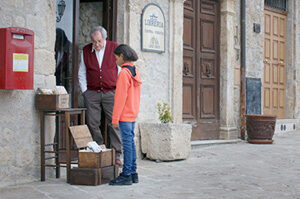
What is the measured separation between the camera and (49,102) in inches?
197

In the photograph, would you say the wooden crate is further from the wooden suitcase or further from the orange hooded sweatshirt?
the orange hooded sweatshirt

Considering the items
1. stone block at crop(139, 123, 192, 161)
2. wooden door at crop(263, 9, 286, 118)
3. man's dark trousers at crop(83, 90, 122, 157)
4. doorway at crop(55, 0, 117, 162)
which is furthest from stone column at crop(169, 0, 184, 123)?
wooden door at crop(263, 9, 286, 118)

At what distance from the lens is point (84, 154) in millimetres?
4918

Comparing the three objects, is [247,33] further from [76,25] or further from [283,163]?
[76,25]

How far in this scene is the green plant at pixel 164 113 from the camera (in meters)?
6.73

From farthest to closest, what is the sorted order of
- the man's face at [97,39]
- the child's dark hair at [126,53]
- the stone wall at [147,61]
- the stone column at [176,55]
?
the stone column at [176,55]
the stone wall at [147,61]
the man's face at [97,39]
the child's dark hair at [126,53]

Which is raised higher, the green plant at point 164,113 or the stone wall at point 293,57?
the stone wall at point 293,57

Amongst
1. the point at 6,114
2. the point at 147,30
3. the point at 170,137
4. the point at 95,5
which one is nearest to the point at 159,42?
the point at 147,30

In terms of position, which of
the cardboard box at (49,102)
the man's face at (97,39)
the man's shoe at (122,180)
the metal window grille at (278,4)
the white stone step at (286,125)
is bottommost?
the man's shoe at (122,180)

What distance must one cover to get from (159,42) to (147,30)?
0.31 m

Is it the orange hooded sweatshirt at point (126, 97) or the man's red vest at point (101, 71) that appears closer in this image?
the orange hooded sweatshirt at point (126, 97)

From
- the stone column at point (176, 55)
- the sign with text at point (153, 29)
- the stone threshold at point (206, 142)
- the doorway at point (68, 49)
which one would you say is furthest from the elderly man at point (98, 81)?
the stone threshold at point (206, 142)

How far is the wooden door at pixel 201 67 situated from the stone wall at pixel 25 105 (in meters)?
3.41

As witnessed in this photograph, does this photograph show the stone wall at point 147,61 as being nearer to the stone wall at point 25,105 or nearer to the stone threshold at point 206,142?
the stone threshold at point 206,142
